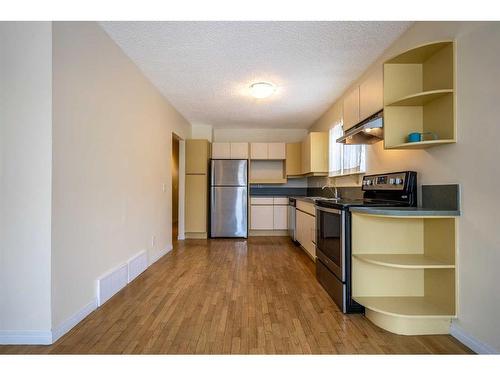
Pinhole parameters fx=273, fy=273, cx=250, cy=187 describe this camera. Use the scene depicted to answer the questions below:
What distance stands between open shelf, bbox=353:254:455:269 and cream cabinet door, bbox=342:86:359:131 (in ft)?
4.56

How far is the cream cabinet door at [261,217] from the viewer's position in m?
5.71

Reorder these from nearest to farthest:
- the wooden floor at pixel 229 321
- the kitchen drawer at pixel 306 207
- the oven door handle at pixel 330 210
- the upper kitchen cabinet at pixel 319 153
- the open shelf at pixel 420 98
A: the wooden floor at pixel 229 321 < the open shelf at pixel 420 98 < the oven door handle at pixel 330 210 < the kitchen drawer at pixel 306 207 < the upper kitchen cabinet at pixel 319 153

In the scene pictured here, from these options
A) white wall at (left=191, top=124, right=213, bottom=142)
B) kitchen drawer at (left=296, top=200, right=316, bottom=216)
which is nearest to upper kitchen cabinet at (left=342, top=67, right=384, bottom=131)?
kitchen drawer at (left=296, top=200, right=316, bottom=216)

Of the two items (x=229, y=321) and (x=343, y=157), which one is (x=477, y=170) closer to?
(x=229, y=321)

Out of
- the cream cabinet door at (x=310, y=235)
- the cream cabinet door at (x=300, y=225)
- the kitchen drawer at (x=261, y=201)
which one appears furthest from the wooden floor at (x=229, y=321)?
the kitchen drawer at (x=261, y=201)

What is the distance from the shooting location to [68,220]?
6.15 ft

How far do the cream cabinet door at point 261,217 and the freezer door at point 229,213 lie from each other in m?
0.33

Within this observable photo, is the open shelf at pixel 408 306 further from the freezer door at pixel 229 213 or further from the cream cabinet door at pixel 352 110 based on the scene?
the freezer door at pixel 229 213

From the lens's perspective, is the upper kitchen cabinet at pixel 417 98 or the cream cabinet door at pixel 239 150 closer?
the upper kitchen cabinet at pixel 417 98

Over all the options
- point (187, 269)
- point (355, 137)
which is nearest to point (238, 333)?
point (187, 269)

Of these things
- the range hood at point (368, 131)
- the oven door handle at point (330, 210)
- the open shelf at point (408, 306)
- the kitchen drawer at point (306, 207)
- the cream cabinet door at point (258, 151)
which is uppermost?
the cream cabinet door at point (258, 151)

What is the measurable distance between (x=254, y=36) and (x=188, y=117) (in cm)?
305

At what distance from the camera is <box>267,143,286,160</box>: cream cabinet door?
575 centimetres

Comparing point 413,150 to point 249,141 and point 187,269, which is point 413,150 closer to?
point 187,269
